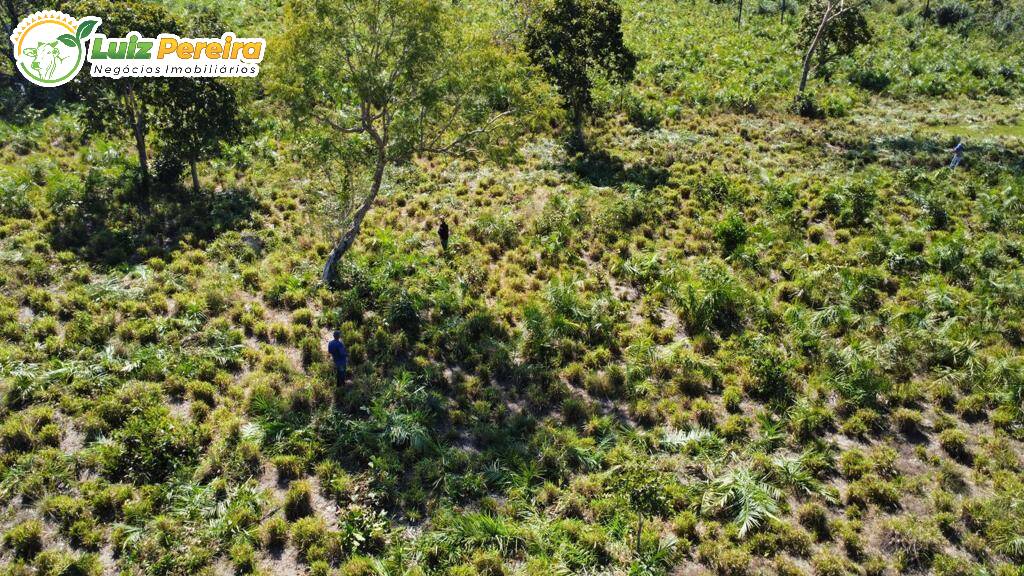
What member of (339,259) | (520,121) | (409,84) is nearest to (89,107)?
(339,259)

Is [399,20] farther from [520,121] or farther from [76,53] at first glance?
[76,53]

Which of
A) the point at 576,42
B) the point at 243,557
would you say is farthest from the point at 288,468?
the point at 576,42

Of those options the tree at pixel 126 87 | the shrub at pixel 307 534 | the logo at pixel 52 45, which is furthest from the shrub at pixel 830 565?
the logo at pixel 52 45

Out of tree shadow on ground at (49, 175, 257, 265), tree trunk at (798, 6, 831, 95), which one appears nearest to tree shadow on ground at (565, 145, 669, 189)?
tree trunk at (798, 6, 831, 95)

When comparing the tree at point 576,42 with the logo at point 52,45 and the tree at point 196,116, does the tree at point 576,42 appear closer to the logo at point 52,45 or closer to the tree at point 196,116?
the tree at point 196,116

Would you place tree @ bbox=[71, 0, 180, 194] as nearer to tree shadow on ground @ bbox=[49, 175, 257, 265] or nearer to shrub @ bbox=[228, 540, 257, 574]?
tree shadow on ground @ bbox=[49, 175, 257, 265]
